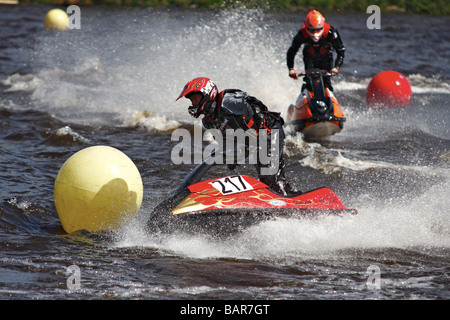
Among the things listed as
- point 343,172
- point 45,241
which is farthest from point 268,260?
point 343,172

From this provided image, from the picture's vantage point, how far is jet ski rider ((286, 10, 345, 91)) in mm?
11812

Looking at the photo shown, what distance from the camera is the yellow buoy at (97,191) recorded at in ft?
22.9

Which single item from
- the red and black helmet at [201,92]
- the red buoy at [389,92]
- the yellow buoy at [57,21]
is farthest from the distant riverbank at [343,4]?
the red and black helmet at [201,92]

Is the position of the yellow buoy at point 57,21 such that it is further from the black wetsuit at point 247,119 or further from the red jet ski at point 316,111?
the black wetsuit at point 247,119

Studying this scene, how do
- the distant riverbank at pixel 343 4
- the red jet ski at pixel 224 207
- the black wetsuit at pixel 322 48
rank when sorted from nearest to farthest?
the red jet ski at pixel 224 207 → the black wetsuit at pixel 322 48 → the distant riverbank at pixel 343 4

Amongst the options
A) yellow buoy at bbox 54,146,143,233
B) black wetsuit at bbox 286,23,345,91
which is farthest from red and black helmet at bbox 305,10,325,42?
yellow buoy at bbox 54,146,143,233

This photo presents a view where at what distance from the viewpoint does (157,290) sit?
5.95m

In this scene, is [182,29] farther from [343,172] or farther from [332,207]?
[332,207]

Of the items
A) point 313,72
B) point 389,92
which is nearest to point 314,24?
point 313,72

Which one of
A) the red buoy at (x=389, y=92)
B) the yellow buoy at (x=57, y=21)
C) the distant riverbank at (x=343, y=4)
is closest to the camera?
the red buoy at (x=389, y=92)

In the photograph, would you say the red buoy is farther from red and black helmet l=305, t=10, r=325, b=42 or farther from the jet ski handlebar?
red and black helmet l=305, t=10, r=325, b=42

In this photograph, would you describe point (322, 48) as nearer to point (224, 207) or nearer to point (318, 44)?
point (318, 44)

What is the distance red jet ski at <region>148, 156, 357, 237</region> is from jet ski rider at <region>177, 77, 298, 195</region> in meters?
0.35

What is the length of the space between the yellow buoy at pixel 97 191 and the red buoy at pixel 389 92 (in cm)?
915
